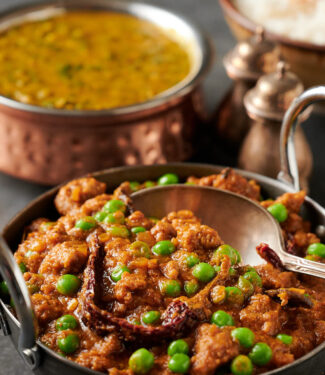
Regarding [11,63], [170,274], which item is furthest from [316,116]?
[170,274]

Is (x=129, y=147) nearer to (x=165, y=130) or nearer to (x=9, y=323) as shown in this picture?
(x=165, y=130)

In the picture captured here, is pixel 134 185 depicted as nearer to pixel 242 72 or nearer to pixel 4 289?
pixel 4 289

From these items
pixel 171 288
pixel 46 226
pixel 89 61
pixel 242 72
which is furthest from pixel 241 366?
pixel 89 61

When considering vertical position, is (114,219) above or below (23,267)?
above

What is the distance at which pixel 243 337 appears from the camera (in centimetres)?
239

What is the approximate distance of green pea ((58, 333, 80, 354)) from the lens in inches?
95.6

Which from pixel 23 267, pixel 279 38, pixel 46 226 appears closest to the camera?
pixel 23 267

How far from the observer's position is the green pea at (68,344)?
7.97 feet

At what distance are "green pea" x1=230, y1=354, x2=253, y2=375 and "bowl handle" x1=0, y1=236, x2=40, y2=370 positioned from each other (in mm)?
743

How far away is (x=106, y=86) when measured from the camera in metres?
4.26

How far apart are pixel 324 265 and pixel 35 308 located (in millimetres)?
1219

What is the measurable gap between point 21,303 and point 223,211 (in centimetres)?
129

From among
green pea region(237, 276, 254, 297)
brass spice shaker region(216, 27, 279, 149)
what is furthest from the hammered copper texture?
green pea region(237, 276, 254, 297)

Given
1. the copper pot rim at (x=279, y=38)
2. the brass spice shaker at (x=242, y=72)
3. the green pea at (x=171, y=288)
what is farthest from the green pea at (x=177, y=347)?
the copper pot rim at (x=279, y=38)
